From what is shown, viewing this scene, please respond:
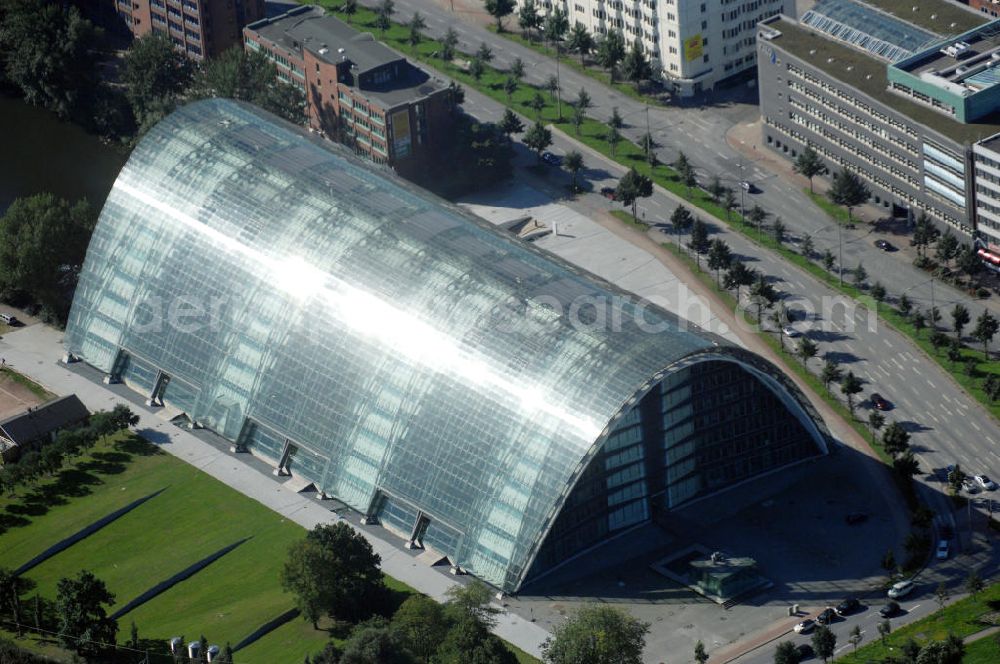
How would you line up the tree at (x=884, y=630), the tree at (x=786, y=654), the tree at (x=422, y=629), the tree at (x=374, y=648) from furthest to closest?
the tree at (x=884, y=630)
the tree at (x=422, y=629)
the tree at (x=786, y=654)
the tree at (x=374, y=648)

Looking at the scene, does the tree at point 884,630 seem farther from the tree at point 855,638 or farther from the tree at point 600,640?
the tree at point 600,640

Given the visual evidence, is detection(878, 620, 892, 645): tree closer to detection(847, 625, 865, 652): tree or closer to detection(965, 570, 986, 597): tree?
detection(847, 625, 865, 652): tree

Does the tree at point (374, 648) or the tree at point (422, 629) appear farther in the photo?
the tree at point (422, 629)

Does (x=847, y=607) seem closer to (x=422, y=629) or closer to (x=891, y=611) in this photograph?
(x=891, y=611)

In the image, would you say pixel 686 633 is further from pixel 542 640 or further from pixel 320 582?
pixel 320 582

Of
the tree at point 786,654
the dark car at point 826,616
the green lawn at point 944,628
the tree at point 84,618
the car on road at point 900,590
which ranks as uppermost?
the tree at point 84,618

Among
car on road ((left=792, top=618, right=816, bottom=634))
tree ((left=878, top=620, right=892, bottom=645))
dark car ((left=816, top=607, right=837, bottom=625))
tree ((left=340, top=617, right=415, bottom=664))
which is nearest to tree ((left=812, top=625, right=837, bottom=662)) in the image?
tree ((left=878, top=620, right=892, bottom=645))

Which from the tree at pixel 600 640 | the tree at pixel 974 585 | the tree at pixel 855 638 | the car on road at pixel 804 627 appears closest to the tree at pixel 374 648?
the tree at pixel 600 640

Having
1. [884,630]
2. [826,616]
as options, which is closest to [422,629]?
[826,616]
